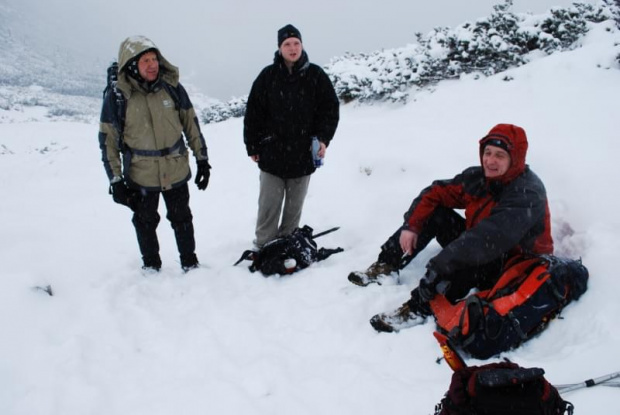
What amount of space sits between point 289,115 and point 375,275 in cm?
178

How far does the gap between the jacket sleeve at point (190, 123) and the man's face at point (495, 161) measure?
2.52 m

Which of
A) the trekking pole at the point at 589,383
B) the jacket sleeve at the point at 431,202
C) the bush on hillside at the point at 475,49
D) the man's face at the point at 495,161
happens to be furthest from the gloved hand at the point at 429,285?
the bush on hillside at the point at 475,49

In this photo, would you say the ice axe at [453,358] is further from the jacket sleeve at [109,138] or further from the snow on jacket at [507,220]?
the jacket sleeve at [109,138]

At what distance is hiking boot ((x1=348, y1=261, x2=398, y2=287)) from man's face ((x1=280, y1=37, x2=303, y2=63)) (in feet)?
6.85

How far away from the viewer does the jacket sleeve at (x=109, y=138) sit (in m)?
3.30

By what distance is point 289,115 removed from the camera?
3.94m

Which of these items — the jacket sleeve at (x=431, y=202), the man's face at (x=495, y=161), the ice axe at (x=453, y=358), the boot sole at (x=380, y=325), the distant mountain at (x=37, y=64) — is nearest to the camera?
the ice axe at (x=453, y=358)

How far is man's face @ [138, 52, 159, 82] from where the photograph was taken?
10.7 ft

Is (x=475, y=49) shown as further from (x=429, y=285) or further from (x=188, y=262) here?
(x=188, y=262)

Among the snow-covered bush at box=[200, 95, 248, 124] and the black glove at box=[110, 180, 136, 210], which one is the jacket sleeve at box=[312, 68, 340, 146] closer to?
the black glove at box=[110, 180, 136, 210]

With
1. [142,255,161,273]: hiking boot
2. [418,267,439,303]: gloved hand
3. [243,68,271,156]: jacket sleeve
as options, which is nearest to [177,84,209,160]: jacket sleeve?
[243,68,271,156]: jacket sleeve

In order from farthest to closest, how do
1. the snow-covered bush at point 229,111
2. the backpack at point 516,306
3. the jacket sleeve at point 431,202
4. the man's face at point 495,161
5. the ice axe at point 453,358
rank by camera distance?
the snow-covered bush at point 229,111, the jacket sleeve at point 431,202, the man's face at point 495,161, the backpack at point 516,306, the ice axe at point 453,358

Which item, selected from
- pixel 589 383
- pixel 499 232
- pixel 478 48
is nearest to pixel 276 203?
pixel 499 232

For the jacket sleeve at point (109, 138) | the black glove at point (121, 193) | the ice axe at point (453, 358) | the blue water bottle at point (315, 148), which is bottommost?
the ice axe at point (453, 358)
